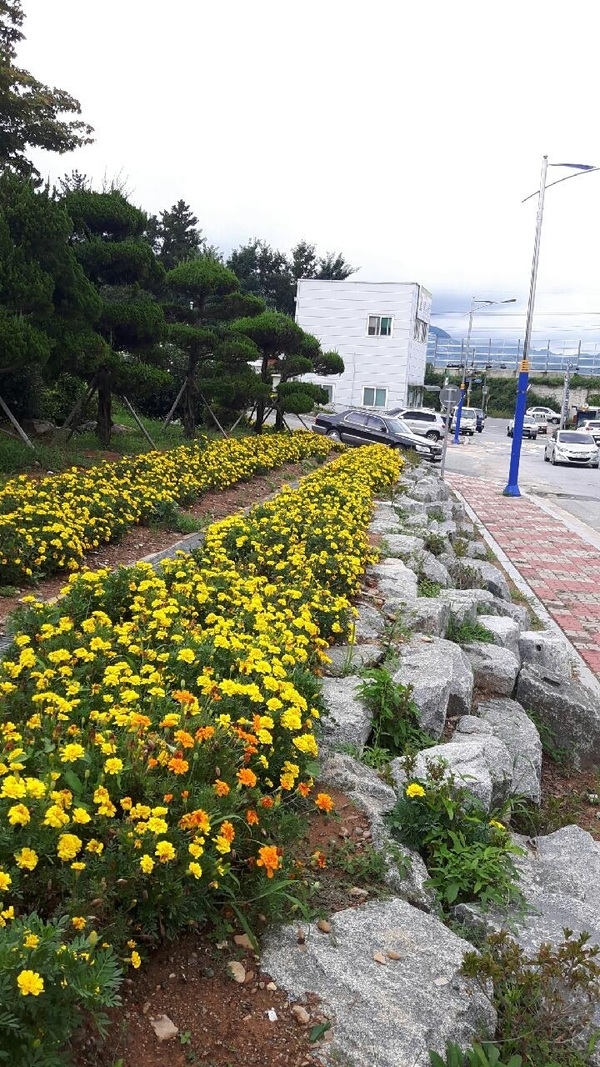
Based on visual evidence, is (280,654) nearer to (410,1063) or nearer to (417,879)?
(417,879)

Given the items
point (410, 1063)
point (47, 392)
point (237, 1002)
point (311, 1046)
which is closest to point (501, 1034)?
point (410, 1063)

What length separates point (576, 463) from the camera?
100 ft

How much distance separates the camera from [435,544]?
923 centimetres

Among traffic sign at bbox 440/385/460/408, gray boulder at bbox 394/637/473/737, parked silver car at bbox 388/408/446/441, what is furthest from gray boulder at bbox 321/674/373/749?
parked silver car at bbox 388/408/446/441

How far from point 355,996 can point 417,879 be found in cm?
68

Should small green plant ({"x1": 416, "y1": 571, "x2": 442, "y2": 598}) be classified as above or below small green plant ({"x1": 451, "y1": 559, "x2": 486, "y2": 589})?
above

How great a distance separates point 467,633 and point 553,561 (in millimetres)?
6105

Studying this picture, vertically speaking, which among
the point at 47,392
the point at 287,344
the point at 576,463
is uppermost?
the point at 287,344

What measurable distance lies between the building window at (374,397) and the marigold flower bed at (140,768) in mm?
41048

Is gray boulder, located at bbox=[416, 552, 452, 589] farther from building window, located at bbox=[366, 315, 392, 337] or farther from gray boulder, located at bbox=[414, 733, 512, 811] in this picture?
building window, located at bbox=[366, 315, 392, 337]

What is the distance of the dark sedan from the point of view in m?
26.0

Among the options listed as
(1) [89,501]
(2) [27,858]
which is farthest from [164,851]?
(1) [89,501]

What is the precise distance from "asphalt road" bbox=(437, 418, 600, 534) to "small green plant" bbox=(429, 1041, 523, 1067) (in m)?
14.0

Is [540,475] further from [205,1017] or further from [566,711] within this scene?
[205,1017]
